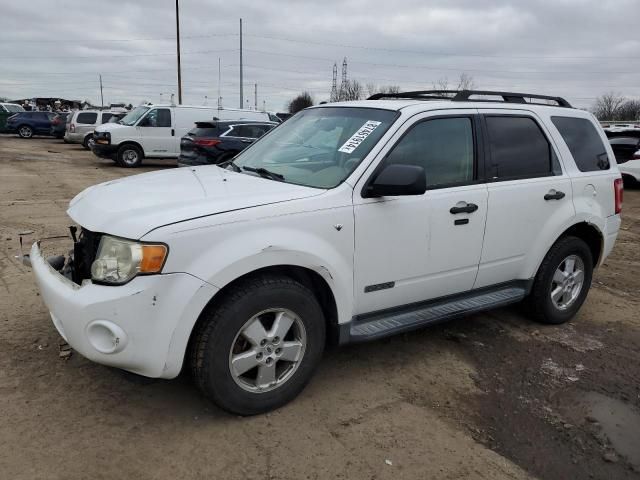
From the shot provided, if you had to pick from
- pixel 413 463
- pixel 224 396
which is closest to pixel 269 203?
pixel 224 396

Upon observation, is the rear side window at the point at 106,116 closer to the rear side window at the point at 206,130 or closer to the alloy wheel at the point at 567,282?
the rear side window at the point at 206,130

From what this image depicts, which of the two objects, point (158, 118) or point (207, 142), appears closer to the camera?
point (207, 142)

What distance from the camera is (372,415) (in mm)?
3273

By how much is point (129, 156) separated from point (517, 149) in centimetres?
1541

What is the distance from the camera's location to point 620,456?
9.93 feet

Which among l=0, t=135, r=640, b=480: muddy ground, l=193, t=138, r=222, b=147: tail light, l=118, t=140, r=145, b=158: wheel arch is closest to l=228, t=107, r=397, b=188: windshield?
l=0, t=135, r=640, b=480: muddy ground

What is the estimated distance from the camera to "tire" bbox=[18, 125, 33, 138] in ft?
106

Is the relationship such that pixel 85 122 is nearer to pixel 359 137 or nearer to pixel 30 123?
Answer: pixel 30 123

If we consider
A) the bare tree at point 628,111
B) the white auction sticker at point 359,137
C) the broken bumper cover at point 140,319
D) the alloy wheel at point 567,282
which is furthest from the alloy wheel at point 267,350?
the bare tree at point 628,111

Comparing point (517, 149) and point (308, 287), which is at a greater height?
point (517, 149)

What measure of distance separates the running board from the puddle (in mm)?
929

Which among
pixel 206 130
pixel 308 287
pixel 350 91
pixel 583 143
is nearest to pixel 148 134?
pixel 206 130

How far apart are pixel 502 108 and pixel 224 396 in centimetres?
295

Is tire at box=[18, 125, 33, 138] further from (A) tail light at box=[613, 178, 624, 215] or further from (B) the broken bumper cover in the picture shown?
(A) tail light at box=[613, 178, 624, 215]
